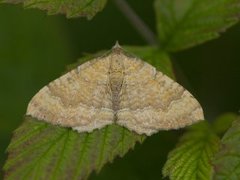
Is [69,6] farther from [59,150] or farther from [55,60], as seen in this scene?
[55,60]

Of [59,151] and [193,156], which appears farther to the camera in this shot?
[59,151]

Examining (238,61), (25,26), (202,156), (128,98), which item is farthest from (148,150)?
(25,26)

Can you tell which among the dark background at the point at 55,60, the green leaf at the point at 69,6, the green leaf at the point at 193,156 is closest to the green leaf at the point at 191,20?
the green leaf at the point at 193,156

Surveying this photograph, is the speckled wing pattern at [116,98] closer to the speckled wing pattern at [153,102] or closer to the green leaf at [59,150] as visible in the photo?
the speckled wing pattern at [153,102]

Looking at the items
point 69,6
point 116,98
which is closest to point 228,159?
point 116,98

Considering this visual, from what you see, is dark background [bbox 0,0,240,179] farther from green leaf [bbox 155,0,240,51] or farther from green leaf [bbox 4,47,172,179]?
green leaf [bbox 4,47,172,179]
